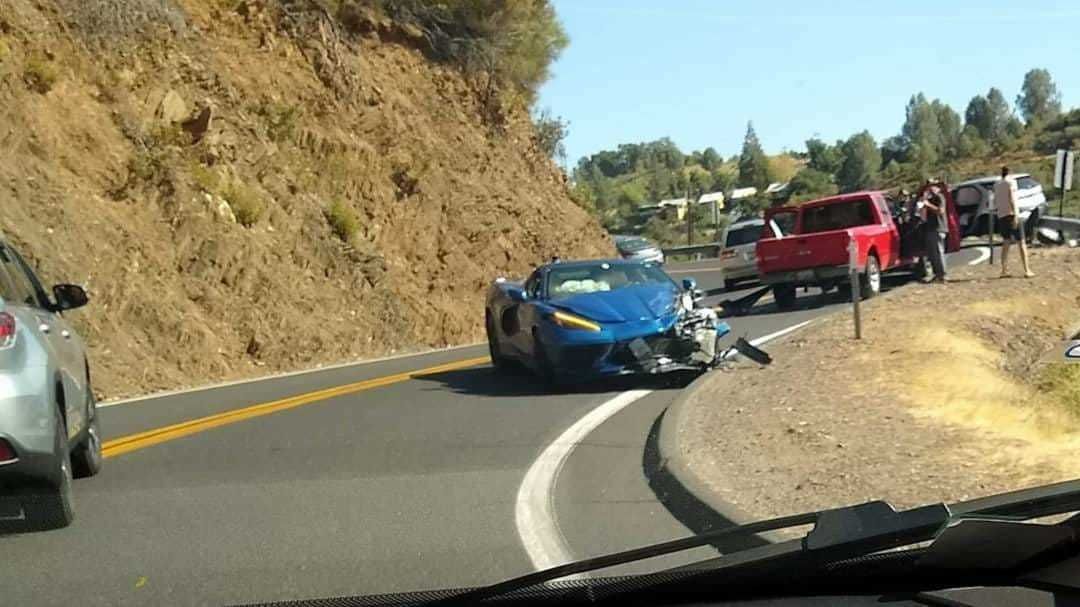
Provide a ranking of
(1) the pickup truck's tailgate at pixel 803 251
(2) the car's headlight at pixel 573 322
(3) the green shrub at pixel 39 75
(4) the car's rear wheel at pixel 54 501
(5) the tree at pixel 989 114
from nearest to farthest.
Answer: (4) the car's rear wheel at pixel 54 501
(2) the car's headlight at pixel 573 322
(1) the pickup truck's tailgate at pixel 803 251
(3) the green shrub at pixel 39 75
(5) the tree at pixel 989 114

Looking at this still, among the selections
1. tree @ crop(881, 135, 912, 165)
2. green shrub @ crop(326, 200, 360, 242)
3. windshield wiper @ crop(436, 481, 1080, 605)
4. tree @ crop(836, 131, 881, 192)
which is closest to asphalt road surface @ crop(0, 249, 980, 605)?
windshield wiper @ crop(436, 481, 1080, 605)

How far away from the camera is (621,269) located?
15070 millimetres

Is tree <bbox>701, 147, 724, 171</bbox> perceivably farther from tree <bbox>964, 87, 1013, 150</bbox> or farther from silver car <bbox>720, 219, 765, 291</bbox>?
silver car <bbox>720, 219, 765, 291</bbox>

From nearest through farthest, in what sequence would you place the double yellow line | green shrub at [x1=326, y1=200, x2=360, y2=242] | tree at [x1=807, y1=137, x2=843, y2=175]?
1. the double yellow line
2. green shrub at [x1=326, y1=200, x2=360, y2=242]
3. tree at [x1=807, y1=137, x2=843, y2=175]

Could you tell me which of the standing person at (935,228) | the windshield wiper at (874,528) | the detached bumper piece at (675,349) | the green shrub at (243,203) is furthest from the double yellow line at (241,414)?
the standing person at (935,228)

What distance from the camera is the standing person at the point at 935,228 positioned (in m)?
22.0

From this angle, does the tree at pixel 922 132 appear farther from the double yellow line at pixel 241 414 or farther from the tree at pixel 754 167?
the double yellow line at pixel 241 414

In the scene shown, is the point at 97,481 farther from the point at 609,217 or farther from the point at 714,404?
the point at 609,217

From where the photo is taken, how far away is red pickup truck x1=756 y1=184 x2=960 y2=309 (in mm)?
21938

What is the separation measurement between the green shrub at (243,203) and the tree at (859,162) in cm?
3697

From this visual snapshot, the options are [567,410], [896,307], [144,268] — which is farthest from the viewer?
[144,268]

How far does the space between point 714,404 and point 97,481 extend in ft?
17.5

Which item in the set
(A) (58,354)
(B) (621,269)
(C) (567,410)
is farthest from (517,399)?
(A) (58,354)

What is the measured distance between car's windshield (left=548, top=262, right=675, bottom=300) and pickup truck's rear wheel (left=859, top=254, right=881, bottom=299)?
7911mm
